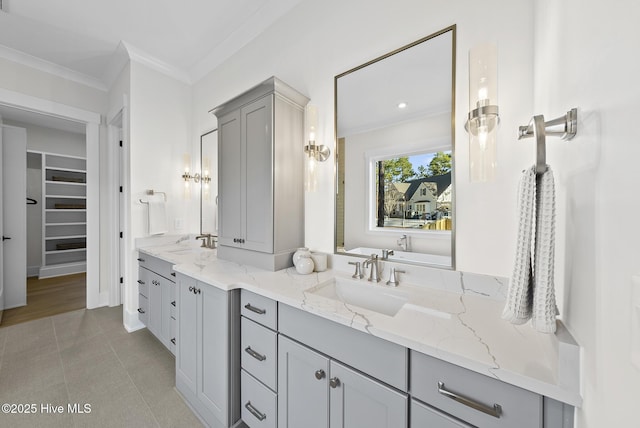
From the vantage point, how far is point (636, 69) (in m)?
0.40

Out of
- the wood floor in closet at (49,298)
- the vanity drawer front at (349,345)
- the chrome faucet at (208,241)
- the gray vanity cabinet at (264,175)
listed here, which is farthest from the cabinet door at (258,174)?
the wood floor in closet at (49,298)

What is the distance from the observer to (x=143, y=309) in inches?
99.7

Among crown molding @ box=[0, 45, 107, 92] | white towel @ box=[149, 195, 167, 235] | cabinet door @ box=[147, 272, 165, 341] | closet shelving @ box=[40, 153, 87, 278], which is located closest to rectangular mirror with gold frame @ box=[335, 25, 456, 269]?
cabinet door @ box=[147, 272, 165, 341]

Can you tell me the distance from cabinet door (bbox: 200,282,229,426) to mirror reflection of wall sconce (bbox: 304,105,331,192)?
900mm

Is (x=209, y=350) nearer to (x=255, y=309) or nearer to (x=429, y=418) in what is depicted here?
(x=255, y=309)

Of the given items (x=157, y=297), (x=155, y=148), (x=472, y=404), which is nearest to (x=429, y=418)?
(x=472, y=404)

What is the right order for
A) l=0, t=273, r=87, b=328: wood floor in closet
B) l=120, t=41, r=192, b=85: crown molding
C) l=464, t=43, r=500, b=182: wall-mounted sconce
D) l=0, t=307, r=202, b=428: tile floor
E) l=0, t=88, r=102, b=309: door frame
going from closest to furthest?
l=464, t=43, r=500, b=182: wall-mounted sconce
l=0, t=307, r=202, b=428: tile floor
l=120, t=41, r=192, b=85: crown molding
l=0, t=273, r=87, b=328: wood floor in closet
l=0, t=88, r=102, b=309: door frame

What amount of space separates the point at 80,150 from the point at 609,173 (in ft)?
22.4

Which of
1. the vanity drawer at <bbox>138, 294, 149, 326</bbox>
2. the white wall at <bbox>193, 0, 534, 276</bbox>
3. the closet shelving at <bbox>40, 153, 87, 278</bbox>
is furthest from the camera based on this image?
the closet shelving at <bbox>40, 153, 87, 278</bbox>

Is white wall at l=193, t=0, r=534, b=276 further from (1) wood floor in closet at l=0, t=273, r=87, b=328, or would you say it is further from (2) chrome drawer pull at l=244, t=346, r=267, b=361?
(1) wood floor in closet at l=0, t=273, r=87, b=328

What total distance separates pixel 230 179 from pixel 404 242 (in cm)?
138

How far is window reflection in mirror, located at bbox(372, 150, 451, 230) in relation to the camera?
130cm

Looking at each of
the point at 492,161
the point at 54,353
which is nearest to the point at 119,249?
the point at 54,353

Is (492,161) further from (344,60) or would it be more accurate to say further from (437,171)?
(344,60)
